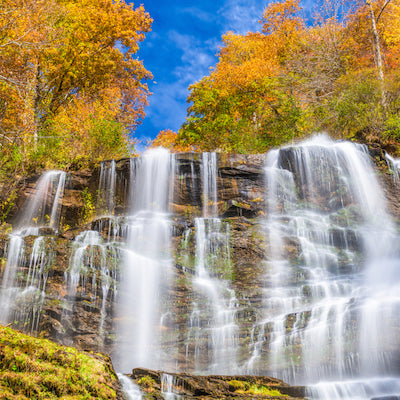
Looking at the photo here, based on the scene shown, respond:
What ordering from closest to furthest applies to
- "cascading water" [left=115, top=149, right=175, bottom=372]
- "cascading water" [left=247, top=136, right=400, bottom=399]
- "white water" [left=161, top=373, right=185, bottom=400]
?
"white water" [left=161, top=373, right=185, bottom=400] → "cascading water" [left=247, top=136, right=400, bottom=399] → "cascading water" [left=115, top=149, right=175, bottom=372]

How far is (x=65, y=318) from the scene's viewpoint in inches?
317

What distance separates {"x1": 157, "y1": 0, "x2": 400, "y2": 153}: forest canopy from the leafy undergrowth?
14.8 m

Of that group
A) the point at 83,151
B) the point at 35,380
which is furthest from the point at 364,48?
the point at 35,380

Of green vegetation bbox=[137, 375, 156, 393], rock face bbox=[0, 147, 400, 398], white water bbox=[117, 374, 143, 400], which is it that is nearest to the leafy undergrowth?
white water bbox=[117, 374, 143, 400]

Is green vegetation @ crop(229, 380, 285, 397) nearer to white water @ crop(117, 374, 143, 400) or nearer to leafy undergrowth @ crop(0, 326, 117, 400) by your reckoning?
white water @ crop(117, 374, 143, 400)

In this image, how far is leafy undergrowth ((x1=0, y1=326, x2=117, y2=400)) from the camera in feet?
9.22

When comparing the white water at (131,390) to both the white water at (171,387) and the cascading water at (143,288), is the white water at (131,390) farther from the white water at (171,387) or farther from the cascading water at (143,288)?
the cascading water at (143,288)

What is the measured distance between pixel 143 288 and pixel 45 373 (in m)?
6.09

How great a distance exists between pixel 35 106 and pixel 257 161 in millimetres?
11953

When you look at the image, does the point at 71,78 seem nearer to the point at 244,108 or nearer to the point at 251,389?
the point at 244,108

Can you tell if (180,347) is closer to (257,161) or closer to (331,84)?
(257,161)

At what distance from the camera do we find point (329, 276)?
963 cm

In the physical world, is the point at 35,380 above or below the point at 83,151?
below

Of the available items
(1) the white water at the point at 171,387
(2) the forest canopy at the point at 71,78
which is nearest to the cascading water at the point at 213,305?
(1) the white water at the point at 171,387
